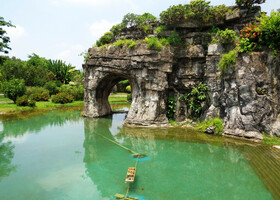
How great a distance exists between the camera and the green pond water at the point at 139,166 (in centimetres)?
665

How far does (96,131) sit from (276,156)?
36.9 feet

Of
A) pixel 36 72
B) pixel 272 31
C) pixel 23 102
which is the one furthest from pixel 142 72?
pixel 36 72

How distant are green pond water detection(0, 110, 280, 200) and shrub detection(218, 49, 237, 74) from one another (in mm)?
4677

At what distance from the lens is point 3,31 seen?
25.9 m

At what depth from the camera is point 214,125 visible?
13.3m

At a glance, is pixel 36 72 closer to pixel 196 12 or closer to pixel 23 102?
pixel 23 102

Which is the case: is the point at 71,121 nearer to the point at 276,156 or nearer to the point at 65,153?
the point at 65,153

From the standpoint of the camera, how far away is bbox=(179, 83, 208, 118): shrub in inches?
584

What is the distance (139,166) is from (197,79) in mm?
9534

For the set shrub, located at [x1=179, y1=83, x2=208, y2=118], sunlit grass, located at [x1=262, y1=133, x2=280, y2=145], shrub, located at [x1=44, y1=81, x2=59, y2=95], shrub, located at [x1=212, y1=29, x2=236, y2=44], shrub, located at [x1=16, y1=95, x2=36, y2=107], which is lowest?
sunlit grass, located at [x1=262, y1=133, x2=280, y2=145]

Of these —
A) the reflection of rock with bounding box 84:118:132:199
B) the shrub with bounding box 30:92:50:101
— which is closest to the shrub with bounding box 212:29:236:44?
the reflection of rock with bounding box 84:118:132:199

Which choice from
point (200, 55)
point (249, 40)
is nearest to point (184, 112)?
point (200, 55)

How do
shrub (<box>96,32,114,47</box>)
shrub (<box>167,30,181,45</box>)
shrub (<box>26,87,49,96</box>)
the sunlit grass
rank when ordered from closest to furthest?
the sunlit grass → shrub (<box>167,30,181,45</box>) → shrub (<box>96,32,114,47</box>) → shrub (<box>26,87,49,96</box>)

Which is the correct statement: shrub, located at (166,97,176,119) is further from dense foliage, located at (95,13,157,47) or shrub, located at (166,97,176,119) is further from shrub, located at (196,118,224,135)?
dense foliage, located at (95,13,157,47)
